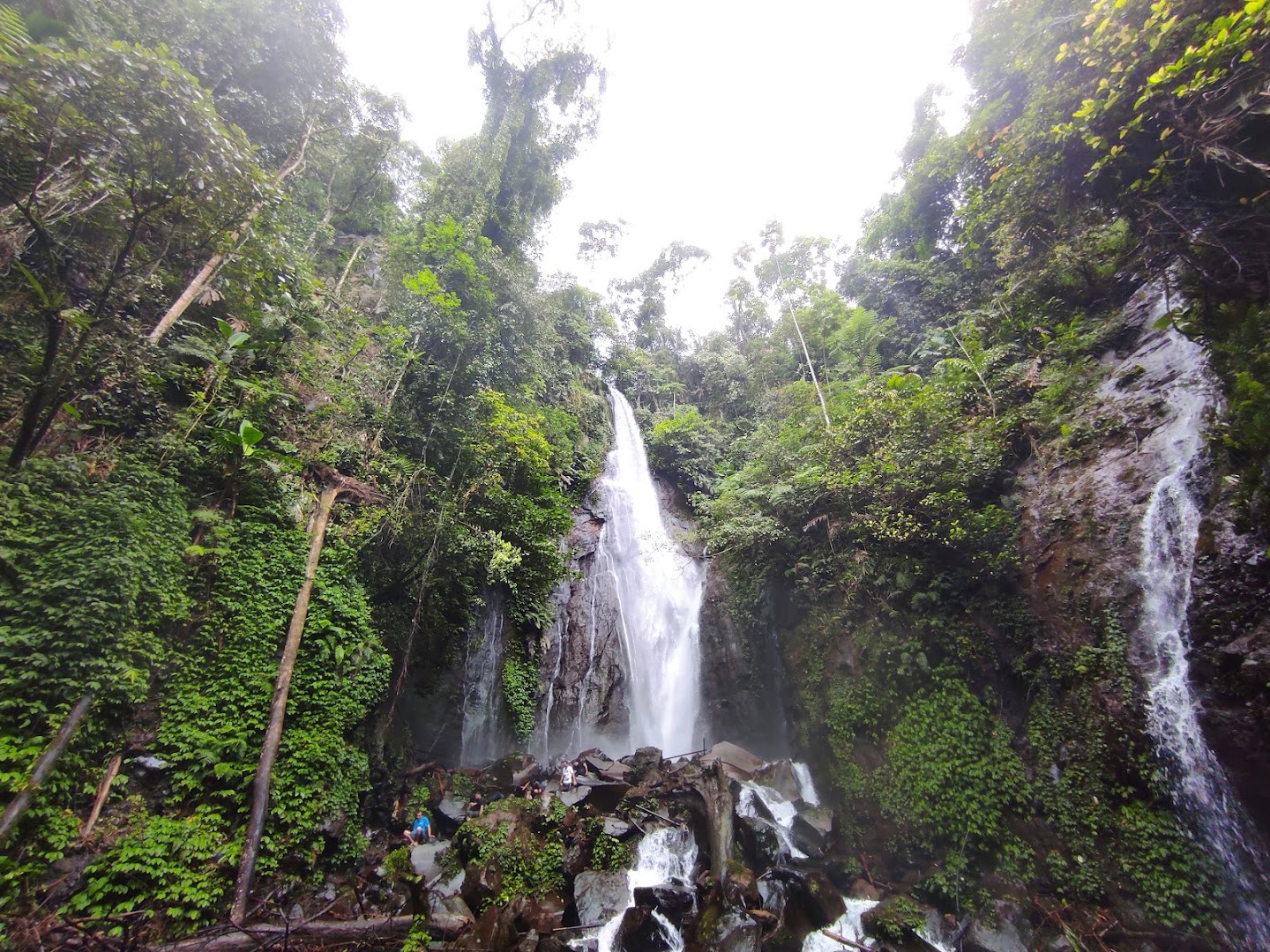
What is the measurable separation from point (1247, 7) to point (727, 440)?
56.0ft

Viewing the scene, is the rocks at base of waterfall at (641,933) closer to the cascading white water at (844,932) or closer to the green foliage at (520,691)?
the cascading white water at (844,932)

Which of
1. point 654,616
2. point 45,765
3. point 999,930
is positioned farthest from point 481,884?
point 654,616

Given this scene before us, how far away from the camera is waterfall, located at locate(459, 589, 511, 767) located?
10273mm

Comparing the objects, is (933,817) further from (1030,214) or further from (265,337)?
(265,337)

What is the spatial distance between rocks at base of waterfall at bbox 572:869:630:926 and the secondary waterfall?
244 inches

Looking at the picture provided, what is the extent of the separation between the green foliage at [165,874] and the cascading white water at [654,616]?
9345mm

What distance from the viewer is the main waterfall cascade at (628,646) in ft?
40.9

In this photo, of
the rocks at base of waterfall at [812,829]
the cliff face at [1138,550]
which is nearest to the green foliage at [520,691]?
the rocks at base of waterfall at [812,829]

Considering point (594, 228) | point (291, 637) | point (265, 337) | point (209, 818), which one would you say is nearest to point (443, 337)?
point (265, 337)

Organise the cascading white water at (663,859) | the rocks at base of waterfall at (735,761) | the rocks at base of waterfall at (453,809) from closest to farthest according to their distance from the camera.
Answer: the cascading white water at (663,859)
the rocks at base of waterfall at (453,809)
the rocks at base of waterfall at (735,761)

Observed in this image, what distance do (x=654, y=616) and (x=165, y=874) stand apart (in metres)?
11.2

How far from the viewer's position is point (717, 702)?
1331 centimetres

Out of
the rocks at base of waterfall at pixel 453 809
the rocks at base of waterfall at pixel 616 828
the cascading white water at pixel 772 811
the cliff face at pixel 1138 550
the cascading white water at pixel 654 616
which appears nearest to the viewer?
the cliff face at pixel 1138 550

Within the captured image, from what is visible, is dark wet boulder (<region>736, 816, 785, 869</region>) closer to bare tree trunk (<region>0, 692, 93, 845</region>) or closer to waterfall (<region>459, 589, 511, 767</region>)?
waterfall (<region>459, 589, 511, 767</region>)
